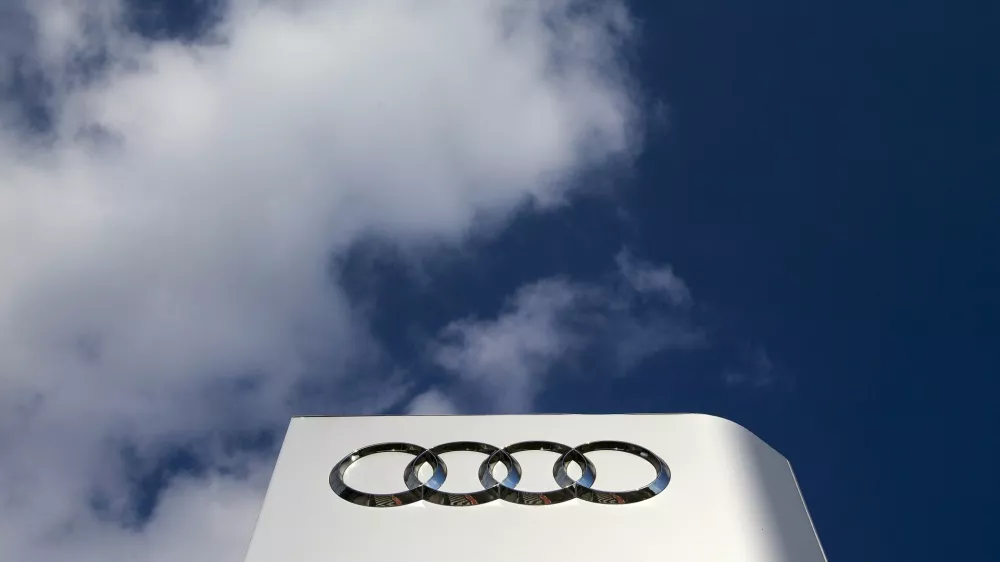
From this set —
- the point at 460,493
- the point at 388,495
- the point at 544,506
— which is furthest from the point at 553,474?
the point at 388,495

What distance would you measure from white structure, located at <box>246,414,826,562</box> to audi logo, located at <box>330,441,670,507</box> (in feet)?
0.09

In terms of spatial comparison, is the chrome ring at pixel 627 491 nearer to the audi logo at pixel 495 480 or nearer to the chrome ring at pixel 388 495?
the audi logo at pixel 495 480

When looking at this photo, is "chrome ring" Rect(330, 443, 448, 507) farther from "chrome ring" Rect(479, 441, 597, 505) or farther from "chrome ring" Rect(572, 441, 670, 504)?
"chrome ring" Rect(572, 441, 670, 504)

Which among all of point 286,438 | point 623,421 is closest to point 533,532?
point 623,421

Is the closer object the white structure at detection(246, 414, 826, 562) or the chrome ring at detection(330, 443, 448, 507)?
the white structure at detection(246, 414, 826, 562)

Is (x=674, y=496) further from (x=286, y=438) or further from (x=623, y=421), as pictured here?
(x=286, y=438)

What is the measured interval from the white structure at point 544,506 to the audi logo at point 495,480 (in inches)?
1.0

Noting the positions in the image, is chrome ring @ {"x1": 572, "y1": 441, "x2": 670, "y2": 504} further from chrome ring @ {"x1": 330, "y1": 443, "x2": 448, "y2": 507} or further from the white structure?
chrome ring @ {"x1": 330, "y1": 443, "x2": 448, "y2": 507}

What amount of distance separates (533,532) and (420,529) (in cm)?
37

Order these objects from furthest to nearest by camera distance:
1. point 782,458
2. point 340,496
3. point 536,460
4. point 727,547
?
point 782,458
point 536,460
point 340,496
point 727,547

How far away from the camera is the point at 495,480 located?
341cm

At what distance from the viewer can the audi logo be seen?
332 cm

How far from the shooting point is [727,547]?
3096mm

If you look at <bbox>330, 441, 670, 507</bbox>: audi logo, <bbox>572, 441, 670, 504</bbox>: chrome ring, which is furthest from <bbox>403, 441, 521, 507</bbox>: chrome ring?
<bbox>572, 441, 670, 504</bbox>: chrome ring
